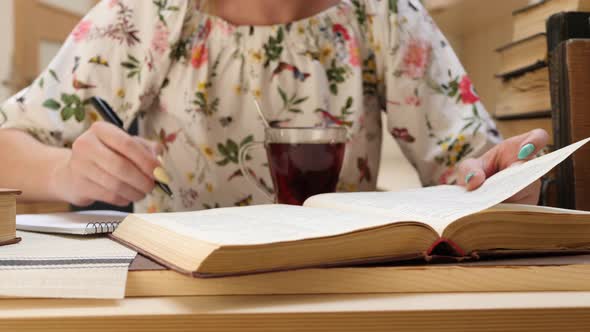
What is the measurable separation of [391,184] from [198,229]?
2.68 m

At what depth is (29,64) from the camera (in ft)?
9.72

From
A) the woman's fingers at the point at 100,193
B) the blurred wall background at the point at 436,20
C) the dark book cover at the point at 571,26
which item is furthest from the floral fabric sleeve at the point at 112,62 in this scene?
the blurred wall background at the point at 436,20

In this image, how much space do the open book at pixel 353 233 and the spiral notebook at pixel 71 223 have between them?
32 mm

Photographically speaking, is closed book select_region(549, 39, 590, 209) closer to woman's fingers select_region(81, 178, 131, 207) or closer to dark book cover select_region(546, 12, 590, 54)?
dark book cover select_region(546, 12, 590, 54)

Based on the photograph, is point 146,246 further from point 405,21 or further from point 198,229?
point 405,21

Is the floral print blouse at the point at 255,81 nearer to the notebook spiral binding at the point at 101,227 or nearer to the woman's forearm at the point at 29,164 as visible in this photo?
the woman's forearm at the point at 29,164

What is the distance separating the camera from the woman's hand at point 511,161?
0.68m

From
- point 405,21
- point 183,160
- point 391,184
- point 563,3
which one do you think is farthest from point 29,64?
point 563,3

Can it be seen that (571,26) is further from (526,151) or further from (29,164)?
(29,164)

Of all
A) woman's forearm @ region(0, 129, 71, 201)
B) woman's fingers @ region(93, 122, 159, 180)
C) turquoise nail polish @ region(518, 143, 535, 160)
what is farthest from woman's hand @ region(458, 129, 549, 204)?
woman's forearm @ region(0, 129, 71, 201)

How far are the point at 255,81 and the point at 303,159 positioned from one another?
40 centimetres

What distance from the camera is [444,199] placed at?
1.98 ft

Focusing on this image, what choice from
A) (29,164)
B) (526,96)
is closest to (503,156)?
(526,96)

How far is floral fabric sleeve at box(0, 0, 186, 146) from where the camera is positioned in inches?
40.9
